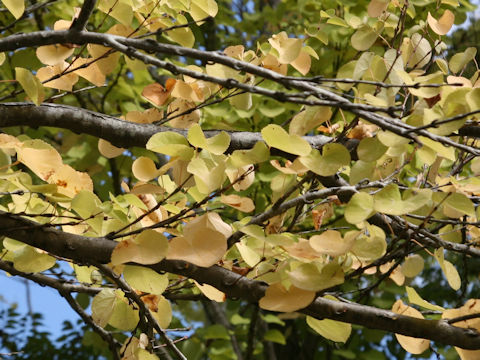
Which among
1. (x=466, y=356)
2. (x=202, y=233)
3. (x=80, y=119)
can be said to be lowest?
(x=466, y=356)

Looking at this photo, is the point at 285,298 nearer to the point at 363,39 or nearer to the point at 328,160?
the point at 328,160

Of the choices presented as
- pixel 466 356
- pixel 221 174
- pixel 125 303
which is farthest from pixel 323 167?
pixel 125 303

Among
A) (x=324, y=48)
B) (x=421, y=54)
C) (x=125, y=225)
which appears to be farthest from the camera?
(x=324, y=48)

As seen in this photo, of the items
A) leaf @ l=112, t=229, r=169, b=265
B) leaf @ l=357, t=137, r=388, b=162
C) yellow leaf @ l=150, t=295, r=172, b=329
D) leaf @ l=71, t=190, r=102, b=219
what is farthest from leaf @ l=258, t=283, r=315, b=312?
yellow leaf @ l=150, t=295, r=172, b=329

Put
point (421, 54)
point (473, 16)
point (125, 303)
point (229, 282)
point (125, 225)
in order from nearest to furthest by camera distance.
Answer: point (229, 282)
point (125, 225)
point (125, 303)
point (421, 54)
point (473, 16)

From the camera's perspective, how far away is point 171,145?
129cm

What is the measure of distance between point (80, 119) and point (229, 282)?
0.75 metres

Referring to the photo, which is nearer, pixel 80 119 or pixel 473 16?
pixel 80 119

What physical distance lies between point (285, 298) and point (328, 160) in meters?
0.30

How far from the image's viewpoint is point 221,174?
126 centimetres

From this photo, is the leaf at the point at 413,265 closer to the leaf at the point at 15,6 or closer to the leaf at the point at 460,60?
the leaf at the point at 460,60

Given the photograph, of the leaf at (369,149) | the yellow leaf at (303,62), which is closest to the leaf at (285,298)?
the leaf at (369,149)

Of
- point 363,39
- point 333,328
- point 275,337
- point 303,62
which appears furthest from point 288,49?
point 275,337

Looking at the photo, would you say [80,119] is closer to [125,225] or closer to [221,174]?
[125,225]
